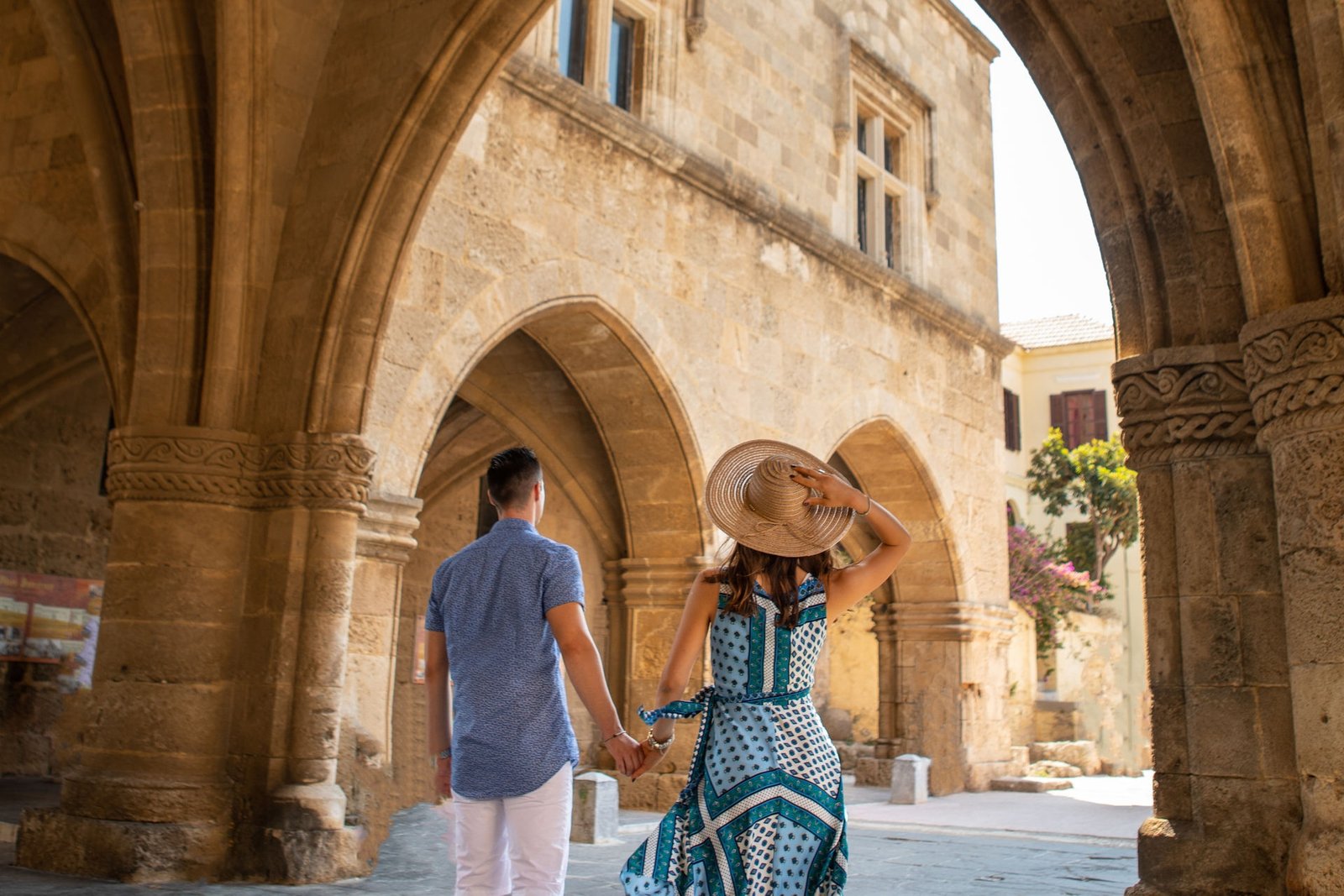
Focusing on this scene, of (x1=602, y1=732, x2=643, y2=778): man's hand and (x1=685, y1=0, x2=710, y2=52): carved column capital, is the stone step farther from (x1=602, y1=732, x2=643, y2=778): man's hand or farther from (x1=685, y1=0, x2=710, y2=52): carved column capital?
(x1=602, y1=732, x2=643, y2=778): man's hand

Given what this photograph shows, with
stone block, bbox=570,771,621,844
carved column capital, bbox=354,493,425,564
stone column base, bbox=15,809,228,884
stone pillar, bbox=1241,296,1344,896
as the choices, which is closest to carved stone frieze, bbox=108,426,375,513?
carved column capital, bbox=354,493,425,564

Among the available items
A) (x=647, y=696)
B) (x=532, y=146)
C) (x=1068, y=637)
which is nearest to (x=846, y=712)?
(x=1068, y=637)

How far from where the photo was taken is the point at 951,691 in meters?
11.6

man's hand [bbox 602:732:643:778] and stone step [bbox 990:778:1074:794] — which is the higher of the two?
man's hand [bbox 602:732:643:778]

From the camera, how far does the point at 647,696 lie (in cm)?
867

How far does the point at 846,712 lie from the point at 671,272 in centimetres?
942

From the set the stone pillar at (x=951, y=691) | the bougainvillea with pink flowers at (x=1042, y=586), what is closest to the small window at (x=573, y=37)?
the stone pillar at (x=951, y=691)

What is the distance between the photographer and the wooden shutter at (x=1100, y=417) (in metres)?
25.9

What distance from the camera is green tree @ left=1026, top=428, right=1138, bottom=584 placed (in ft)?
68.4

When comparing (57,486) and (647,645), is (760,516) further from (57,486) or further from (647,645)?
(57,486)

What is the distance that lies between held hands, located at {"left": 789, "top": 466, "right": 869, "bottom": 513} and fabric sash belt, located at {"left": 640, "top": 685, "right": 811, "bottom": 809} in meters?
0.38

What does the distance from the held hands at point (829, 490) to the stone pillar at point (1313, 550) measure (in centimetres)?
109

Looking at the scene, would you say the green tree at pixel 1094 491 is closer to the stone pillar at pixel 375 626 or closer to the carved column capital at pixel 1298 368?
the stone pillar at pixel 375 626

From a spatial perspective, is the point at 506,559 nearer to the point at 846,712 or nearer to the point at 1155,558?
the point at 1155,558
